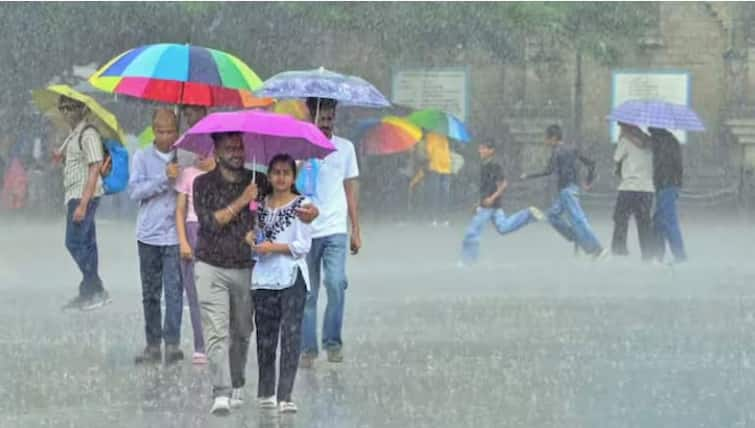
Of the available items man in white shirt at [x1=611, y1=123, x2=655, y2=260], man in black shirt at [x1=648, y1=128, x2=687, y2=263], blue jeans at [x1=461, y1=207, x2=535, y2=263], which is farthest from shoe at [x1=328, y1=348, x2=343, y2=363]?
blue jeans at [x1=461, y1=207, x2=535, y2=263]

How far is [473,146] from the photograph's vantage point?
111ft

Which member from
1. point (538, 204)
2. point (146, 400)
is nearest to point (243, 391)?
point (146, 400)

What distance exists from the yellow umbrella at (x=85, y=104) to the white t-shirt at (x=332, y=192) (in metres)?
2.52

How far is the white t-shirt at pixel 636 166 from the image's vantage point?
18.4 metres

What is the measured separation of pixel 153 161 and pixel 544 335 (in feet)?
10.5

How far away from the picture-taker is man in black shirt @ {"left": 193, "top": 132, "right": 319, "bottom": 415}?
30.2ft

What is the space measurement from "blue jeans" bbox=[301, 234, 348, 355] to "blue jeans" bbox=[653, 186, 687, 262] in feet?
25.2

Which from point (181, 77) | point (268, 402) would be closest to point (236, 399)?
point (268, 402)

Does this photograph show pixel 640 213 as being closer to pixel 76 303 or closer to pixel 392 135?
pixel 76 303

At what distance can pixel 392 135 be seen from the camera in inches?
1099

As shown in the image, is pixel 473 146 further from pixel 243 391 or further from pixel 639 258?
pixel 243 391

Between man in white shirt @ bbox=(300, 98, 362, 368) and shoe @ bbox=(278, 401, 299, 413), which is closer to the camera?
shoe @ bbox=(278, 401, 299, 413)

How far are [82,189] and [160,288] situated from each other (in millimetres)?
2495

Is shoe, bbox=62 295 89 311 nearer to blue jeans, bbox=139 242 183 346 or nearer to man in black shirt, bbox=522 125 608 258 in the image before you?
blue jeans, bbox=139 242 183 346
